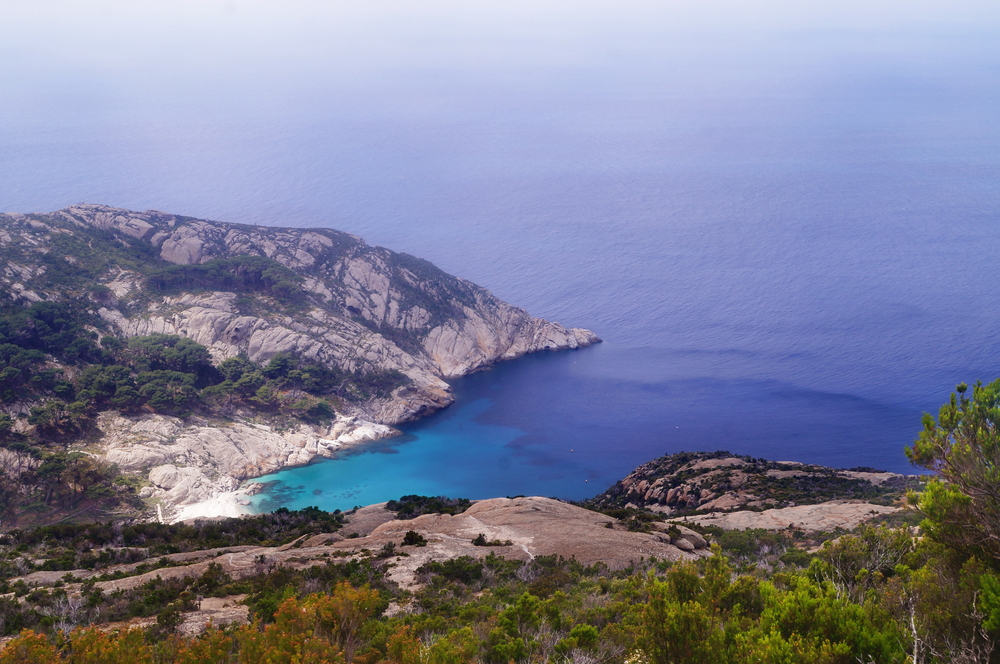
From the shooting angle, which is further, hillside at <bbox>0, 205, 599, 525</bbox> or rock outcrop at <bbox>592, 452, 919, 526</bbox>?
hillside at <bbox>0, 205, 599, 525</bbox>

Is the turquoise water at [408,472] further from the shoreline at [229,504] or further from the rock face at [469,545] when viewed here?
the rock face at [469,545]

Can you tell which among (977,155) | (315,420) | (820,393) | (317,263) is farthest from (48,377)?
(977,155)

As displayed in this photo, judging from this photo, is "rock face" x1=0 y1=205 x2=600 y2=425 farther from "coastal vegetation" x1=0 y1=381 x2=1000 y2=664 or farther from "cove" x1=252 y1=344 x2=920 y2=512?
"coastal vegetation" x1=0 y1=381 x2=1000 y2=664

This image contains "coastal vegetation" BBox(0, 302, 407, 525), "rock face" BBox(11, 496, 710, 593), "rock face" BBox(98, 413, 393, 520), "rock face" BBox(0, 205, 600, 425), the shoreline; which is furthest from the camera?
"rock face" BBox(0, 205, 600, 425)

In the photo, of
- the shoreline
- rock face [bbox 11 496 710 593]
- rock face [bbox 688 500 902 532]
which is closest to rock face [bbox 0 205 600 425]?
the shoreline

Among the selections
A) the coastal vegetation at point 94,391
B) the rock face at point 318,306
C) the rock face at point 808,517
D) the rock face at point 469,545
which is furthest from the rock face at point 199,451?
the rock face at point 808,517

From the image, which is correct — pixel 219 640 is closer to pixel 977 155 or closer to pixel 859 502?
pixel 859 502

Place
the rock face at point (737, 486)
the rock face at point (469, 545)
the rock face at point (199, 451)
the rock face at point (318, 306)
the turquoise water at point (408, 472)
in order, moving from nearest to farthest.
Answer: the rock face at point (469, 545), the rock face at point (737, 486), the rock face at point (199, 451), the turquoise water at point (408, 472), the rock face at point (318, 306)

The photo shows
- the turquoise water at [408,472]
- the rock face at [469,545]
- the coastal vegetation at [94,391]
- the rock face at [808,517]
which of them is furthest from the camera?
the turquoise water at [408,472]
